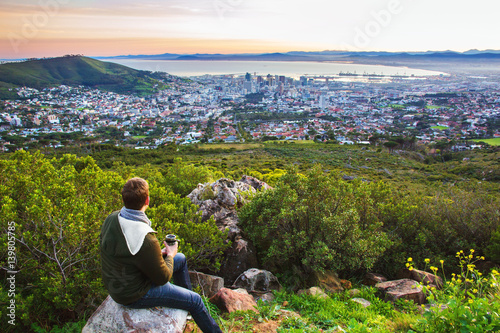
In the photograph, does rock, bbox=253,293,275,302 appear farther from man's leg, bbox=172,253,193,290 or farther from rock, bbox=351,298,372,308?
man's leg, bbox=172,253,193,290

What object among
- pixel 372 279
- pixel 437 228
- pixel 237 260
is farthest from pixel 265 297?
pixel 437 228

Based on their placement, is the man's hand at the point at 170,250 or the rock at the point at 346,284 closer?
the man's hand at the point at 170,250

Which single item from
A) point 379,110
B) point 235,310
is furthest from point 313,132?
point 235,310

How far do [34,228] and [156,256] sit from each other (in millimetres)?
2548

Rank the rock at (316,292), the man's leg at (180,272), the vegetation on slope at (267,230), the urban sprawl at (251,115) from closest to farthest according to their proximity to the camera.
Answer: the man's leg at (180,272) → the vegetation on slope at (267,230) → the rock at (316,292) → the urban sprawl at (251,115)

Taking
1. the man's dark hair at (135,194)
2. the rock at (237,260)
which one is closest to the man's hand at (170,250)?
the man's dark hair at (135,194)

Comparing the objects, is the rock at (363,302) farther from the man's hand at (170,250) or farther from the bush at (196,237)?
the man's hand at (170,250)

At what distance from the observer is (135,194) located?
7.79 feet

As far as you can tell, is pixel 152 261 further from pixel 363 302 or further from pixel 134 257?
pixel 363 302

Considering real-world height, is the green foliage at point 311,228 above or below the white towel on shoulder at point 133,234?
below

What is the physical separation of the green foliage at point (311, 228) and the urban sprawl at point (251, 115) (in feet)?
155

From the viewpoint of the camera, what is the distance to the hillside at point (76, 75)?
320 ft

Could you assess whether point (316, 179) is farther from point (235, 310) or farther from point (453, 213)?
point (453, 213)

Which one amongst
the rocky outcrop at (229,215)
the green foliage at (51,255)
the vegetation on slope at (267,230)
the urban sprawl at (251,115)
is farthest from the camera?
the urban sprawl at (251,115)
